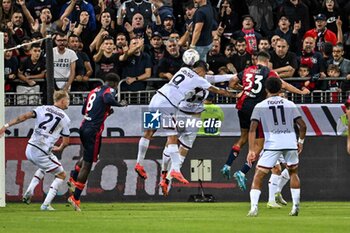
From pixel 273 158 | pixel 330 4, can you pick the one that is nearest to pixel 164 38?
pixel 330 4

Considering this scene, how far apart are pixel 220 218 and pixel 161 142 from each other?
8026 mm

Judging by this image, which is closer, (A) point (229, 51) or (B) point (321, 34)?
(A) point (229, 51)

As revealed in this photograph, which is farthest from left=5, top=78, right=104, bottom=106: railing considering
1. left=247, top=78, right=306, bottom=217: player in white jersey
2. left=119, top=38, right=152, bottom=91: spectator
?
left=247, top=78, right=306, bottom=217: player in white jersey

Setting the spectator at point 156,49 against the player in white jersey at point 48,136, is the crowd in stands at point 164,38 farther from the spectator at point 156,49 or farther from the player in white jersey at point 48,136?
the player in white jersey at point 48,136

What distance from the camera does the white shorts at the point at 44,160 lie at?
25.3m

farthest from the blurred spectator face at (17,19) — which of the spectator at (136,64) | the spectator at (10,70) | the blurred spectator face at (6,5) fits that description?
the spectator at (136,64)

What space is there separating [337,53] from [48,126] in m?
7.43

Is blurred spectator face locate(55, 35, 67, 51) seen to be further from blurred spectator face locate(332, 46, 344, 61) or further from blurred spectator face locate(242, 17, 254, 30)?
blurred spectator face locate(332, 46, 344, 61)

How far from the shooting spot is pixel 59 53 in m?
29.0

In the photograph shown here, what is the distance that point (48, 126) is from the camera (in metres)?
25.2

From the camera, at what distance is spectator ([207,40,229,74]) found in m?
29.5

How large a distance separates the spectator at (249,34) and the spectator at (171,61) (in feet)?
5.13

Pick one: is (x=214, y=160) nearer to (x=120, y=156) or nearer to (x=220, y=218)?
(x=120, y=156)

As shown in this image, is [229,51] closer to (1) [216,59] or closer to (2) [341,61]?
(1) [216,59]
